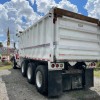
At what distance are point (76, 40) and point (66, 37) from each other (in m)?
0.62

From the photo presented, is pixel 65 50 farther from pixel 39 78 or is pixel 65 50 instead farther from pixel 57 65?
pixel 39 78

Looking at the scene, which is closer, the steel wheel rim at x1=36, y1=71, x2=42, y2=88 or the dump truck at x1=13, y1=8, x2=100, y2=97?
the dump truck at x1=13, y1=8, x2=100, y2=97

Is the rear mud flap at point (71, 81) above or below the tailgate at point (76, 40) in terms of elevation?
below

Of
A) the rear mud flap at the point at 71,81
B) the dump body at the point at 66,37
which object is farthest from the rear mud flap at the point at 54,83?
the dump body at the point at 66,37

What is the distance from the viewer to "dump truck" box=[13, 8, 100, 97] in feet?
22.4

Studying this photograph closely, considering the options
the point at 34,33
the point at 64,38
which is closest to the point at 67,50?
the point at 64,38

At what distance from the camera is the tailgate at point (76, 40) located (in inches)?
273

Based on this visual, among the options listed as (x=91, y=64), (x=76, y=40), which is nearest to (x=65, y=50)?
(x=76, y=40)

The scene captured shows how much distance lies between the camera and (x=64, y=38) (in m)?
7.04

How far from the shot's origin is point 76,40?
7.51 metres

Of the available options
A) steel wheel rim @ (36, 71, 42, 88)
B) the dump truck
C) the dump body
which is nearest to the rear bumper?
the dump truck

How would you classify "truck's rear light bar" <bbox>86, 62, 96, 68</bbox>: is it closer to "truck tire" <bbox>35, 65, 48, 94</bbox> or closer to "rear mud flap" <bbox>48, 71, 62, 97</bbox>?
"rear mud flap" <bbox>48, 71, 62, 97</bbox>

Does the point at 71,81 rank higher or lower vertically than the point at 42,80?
lower

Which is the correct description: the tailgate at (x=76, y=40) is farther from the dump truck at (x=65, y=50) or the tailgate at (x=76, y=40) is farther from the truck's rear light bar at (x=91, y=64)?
the truck's rear light bar at (x=91, y=64)
